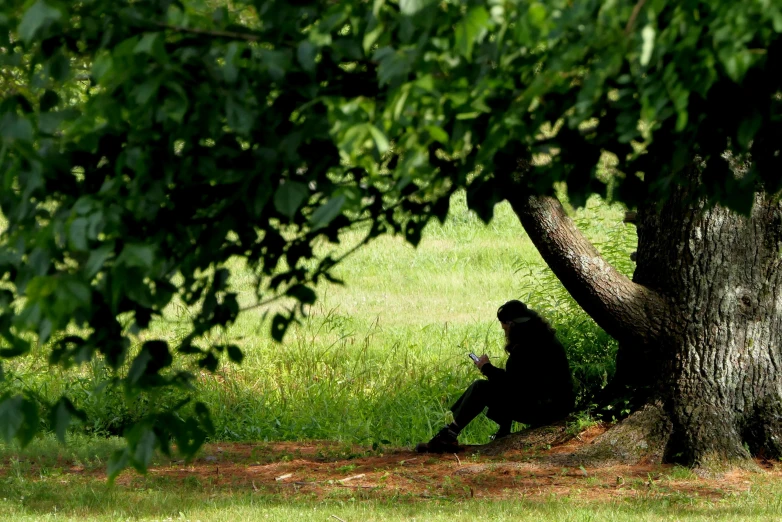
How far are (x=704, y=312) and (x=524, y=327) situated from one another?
143 centimetres

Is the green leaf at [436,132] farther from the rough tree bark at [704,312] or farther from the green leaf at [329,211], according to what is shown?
the rough tree bark at [704,312]

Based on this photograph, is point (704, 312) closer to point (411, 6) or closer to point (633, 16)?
point (633, 16)

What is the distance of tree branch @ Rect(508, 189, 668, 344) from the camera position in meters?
7.09

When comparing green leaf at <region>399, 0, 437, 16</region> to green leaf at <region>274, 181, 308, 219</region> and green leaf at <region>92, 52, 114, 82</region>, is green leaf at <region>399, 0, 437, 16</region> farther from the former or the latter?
green leaf at <region>92, 52, 114, 82</region>

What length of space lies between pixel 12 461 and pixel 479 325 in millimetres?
6598

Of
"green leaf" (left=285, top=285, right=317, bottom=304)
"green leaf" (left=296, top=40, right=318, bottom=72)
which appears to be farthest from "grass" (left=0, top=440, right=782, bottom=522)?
"green leaf" (left=296, top=40, right=318, bottom=72)

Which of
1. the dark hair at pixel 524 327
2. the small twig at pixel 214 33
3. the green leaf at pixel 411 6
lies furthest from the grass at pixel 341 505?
the green leaf at pixel 411 6

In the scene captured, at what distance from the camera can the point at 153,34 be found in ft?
6.95

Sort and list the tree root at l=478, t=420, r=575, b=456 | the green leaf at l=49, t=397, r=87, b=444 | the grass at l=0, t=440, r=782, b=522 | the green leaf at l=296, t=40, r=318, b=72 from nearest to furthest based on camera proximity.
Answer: the green leaf at l=296, t=40, r=318, b=72
the green leaf at l=49, t=397, r=87, b=444
the grass at l=0, t=440, r=782, b=522
the tree root at l=478, t=420, r=575, b=456

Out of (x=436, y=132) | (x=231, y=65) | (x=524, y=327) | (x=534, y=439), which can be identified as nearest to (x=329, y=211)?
(x=436, y=132)

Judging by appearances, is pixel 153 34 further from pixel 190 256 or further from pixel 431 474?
pixel 431 474

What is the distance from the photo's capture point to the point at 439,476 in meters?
7.29

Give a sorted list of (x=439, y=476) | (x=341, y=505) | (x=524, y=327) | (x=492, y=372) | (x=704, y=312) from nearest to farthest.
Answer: (x=341, y=505) → (x=704, y=312) → (x=439, y=476) → (x=524, y=327) → (x=492, y=372)

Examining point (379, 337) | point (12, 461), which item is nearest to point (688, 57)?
point (12, 461)
